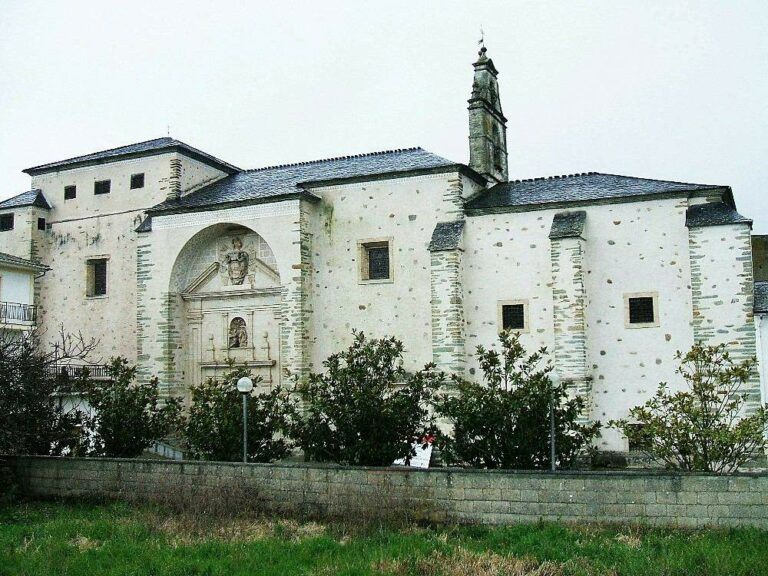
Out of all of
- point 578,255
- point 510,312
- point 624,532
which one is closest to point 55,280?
point 510,312

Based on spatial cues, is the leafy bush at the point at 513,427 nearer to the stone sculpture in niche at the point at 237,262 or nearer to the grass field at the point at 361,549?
the grass field at the point at 361,549

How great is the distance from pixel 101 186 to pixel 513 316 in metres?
16.1

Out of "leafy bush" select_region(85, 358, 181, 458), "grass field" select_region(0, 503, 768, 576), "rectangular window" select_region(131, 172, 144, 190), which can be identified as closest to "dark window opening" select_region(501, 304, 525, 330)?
"leafy bush" select_region(85, 358, 181, 458)

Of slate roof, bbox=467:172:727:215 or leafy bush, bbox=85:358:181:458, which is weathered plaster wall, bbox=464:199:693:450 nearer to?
slate roof, bbox=467:172:727:215

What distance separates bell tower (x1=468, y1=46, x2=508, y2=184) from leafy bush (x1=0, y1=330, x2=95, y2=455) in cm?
1430

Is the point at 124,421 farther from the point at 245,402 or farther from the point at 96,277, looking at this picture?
the point at 96,277

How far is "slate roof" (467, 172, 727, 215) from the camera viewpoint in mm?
22109

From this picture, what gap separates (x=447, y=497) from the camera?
1312cm

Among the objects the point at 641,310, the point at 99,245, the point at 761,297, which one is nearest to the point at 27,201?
the point at 99,245

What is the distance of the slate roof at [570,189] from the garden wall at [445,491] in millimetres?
11330

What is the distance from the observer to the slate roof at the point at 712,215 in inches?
808

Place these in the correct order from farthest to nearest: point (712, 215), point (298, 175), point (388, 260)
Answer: point (298, 175) < point (388, 260) < point (712, 215)

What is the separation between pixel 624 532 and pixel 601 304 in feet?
35.9

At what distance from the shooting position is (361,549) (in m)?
11.3
